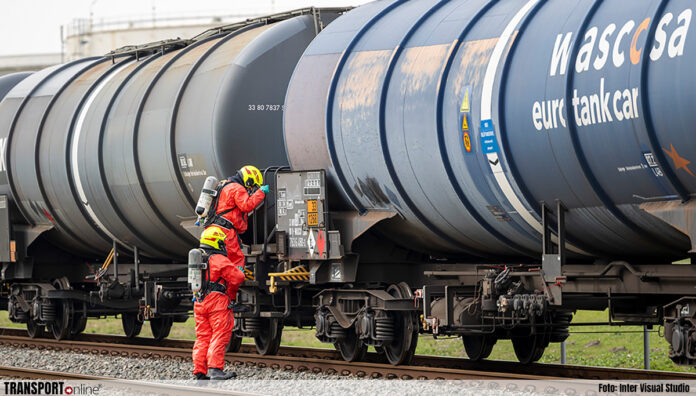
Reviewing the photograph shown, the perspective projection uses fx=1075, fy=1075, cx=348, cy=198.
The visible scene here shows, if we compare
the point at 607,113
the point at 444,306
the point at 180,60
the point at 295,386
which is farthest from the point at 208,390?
the point at 180,60

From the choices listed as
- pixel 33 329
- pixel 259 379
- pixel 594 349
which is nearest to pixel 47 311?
pixel 33 329

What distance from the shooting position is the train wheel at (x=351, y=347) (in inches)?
516

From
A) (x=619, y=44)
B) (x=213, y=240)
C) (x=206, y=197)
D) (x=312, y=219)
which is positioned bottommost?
(x=213, y=240)

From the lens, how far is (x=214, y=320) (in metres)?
10.9

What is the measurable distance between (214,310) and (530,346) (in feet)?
14.6

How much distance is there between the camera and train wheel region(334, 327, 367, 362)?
13117mm

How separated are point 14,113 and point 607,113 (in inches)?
494

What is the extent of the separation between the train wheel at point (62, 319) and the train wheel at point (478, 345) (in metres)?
7.50

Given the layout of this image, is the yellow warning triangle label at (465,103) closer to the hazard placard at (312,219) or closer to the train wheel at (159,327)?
the hazard placard at (312,219)

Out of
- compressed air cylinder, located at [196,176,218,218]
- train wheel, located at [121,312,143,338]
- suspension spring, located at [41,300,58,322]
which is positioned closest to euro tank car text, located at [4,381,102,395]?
compressed air cylinder, located at [196,176,218,218]

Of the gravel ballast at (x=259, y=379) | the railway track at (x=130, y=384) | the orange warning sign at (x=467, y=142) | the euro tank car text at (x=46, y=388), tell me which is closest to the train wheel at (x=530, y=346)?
the gravel ballast at (x=259, y=379)

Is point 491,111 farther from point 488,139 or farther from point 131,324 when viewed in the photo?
point 131,324

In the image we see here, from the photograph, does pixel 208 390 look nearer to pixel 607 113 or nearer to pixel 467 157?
pixel 467 157

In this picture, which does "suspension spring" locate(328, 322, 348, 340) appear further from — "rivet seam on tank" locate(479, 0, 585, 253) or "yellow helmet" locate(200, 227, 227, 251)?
"rivet seam on tank" locate(479, 0, 585, 253)
